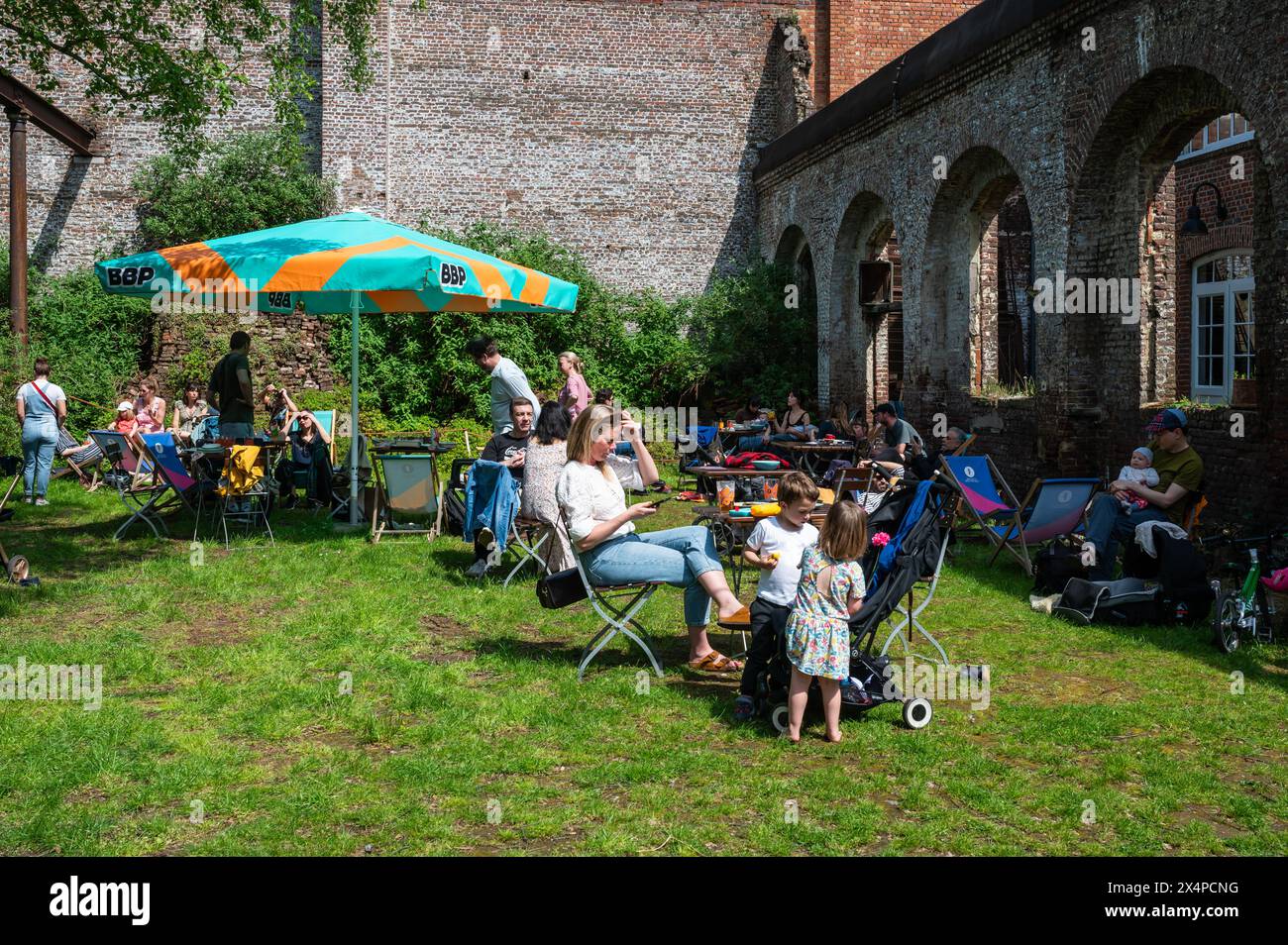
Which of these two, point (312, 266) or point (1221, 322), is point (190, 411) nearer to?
point (312, 266)

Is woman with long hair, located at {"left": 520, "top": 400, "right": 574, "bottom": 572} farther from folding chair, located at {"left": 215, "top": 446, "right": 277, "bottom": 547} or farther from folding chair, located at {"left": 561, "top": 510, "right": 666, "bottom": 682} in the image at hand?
folding chair, located at {"left": 215, "top": 446, "right": 277, "bottom": 547}

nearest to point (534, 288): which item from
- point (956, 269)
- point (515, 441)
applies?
point (515, 441)

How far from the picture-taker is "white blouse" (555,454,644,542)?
6.05m

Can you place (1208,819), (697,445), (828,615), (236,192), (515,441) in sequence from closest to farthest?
(1208,819) → (828,615) → (515,441) → (697,445) → (236,192)

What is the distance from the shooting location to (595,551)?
20.1 feet

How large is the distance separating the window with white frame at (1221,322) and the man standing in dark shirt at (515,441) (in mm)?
10591

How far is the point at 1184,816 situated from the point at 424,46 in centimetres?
2072

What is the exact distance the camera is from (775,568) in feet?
17.9

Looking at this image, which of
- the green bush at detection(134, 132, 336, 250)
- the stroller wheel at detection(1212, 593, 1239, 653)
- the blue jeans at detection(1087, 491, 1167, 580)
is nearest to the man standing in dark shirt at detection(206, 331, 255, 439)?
the blue jeans at detection(1087, 491, 1167, 580)

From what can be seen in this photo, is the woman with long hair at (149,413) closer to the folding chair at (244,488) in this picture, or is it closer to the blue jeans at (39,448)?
the blue jeans at (39,448)

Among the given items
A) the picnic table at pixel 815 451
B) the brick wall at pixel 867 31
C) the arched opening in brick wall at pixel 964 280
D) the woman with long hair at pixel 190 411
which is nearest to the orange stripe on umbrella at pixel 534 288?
the picnic table at pixel 815 451

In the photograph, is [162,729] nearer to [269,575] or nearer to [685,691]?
[685,691]

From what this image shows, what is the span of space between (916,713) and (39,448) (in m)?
11.2

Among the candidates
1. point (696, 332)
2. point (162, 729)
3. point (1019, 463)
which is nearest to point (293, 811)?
point (162, 729)
